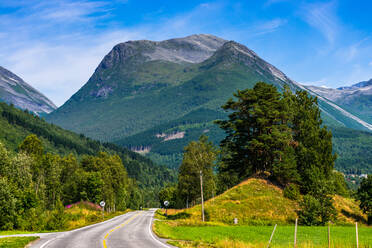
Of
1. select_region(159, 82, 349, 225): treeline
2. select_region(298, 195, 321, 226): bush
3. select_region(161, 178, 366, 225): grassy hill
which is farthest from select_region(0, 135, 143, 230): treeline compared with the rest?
select_region(298, 195, 321, 226): bush

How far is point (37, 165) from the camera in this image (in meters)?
91.5

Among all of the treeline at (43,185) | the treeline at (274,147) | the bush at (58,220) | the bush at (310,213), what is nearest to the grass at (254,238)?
the bush at (58,220)

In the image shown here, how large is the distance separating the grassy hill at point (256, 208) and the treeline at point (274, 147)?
3.11 meters

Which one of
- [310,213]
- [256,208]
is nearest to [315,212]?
[310,213]

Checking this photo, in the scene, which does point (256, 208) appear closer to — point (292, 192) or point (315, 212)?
point (292, 192)

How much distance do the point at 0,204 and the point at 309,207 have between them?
46.4 metres

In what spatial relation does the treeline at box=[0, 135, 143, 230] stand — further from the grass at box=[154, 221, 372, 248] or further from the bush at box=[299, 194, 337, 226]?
the bush at box=[299, 194, 337, 226]

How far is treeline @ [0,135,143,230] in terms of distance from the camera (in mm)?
45969

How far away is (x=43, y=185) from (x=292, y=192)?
56.3 meters

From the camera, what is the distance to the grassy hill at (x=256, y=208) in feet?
203

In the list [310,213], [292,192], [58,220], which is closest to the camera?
[58,220]

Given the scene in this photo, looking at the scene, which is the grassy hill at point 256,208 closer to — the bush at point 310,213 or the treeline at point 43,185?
the bush at point 310,213

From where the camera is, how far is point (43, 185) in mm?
83000

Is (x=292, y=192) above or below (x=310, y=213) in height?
above
